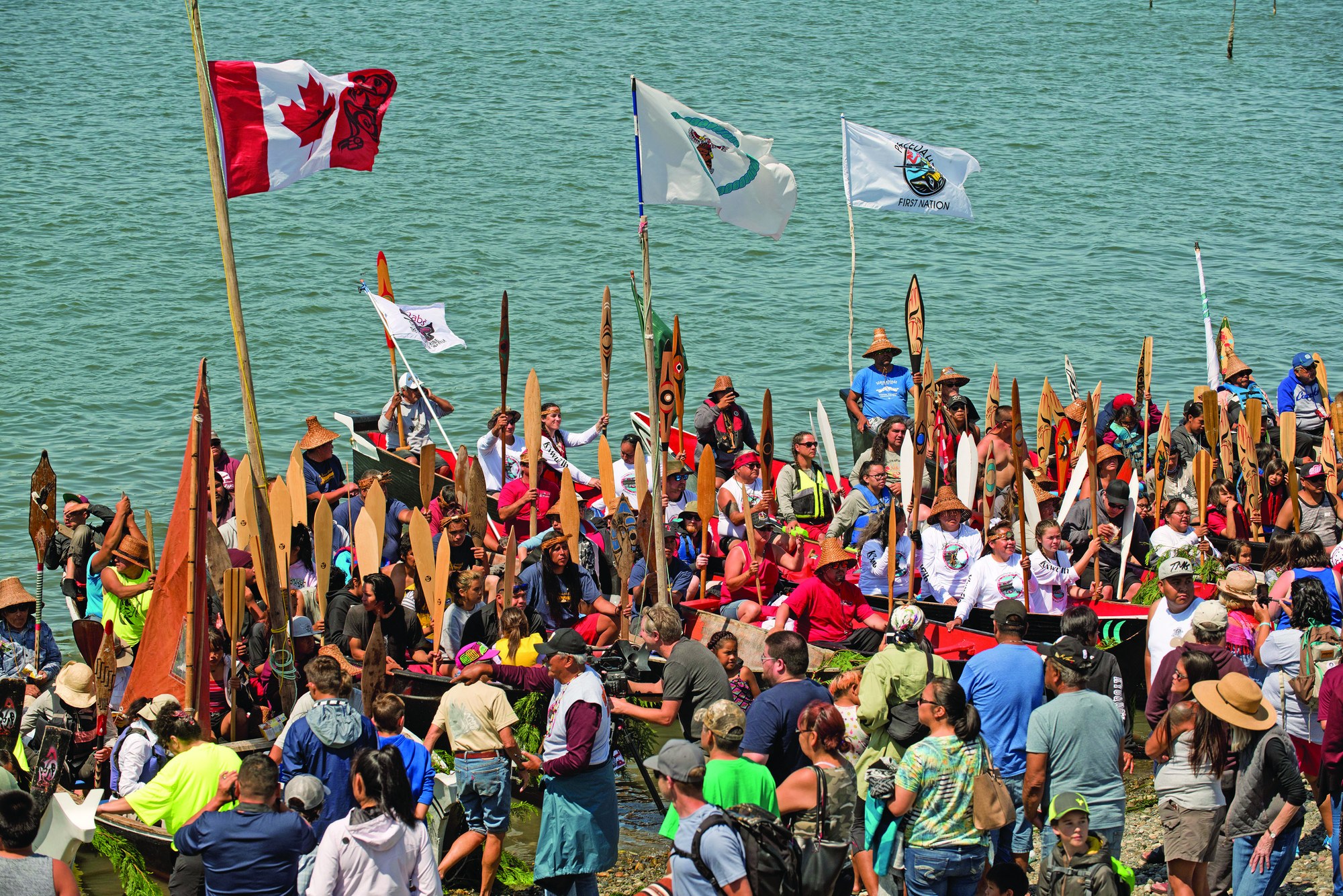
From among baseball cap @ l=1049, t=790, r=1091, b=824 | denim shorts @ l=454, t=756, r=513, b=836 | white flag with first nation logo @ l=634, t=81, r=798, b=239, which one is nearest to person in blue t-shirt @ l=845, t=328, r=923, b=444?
white flag with first nation logo @ l=634, t=81, r=798, b=239

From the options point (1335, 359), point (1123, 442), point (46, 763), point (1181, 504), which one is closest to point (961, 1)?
point (1335, 359)

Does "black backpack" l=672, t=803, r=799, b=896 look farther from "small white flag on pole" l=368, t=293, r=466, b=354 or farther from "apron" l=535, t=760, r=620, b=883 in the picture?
"small white flag on pole" l=368, t=293, r=466, b=354

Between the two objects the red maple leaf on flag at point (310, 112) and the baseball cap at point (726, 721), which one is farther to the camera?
the red maple leaf on flag at point (310, 112)

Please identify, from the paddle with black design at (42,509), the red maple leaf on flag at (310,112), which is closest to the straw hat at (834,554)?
the red maple leaf on flag at (310,112)

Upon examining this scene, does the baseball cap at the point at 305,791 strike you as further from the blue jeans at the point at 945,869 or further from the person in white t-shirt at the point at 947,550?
the person in white t-shirt at the point at 947,550

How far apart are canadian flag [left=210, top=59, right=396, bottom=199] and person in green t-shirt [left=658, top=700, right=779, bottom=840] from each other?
5.23m

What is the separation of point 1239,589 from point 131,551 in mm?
6545

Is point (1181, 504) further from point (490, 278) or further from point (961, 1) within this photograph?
point (961, 1)

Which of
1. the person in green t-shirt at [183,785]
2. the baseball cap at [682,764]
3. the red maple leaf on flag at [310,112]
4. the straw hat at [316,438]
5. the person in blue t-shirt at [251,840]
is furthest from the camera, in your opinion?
the straw hat at [316,438]

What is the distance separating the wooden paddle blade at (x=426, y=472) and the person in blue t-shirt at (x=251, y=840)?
18.7 feet

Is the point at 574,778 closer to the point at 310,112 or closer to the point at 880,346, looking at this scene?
the point at 310,112

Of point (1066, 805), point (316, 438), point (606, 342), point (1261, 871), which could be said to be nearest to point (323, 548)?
point (316, 438)

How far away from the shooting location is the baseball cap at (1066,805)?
5988mm

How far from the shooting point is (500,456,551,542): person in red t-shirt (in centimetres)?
1187
